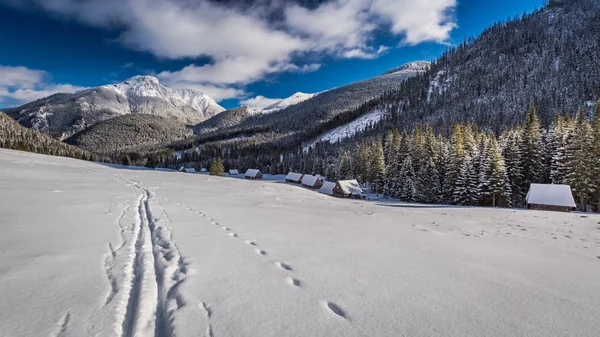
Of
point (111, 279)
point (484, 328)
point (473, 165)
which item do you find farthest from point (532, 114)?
point (111, 279)

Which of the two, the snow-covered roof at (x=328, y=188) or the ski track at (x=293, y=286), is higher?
the ski track at (x=293, y=286)

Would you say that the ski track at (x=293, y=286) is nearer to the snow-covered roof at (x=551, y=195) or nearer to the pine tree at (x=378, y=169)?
the snow-covered roof at (x=551, y=195)

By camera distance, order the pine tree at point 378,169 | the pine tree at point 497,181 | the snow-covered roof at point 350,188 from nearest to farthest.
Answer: the pine tree at point 497,181
the snow-covered roof at point 350,188
the pine tree at point 378,169

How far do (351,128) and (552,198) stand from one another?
15531cm

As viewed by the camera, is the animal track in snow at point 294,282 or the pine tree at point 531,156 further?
the pine tree at point 531,156

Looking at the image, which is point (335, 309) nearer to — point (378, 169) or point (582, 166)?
point (582, 166)

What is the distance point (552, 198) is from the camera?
36.0m

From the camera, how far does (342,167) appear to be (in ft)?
268

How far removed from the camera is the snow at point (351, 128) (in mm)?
180250

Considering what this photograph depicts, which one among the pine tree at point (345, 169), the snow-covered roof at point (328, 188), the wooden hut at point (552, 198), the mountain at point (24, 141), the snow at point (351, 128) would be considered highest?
the snow at point (351, 128)

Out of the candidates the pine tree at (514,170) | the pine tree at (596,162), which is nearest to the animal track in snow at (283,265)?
the pine tree at (596,162)

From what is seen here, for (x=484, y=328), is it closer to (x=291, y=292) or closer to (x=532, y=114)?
(x=291, y=292)

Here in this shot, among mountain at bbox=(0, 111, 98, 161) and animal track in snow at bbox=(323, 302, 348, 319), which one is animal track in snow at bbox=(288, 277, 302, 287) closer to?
animal track in snow at bbox=(323, 302, 348, 319)

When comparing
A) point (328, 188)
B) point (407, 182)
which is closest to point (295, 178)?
point (328, 188)
